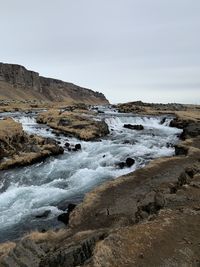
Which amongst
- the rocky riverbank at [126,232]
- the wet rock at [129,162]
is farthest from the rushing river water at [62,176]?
the rocky riverbank at [126,232]

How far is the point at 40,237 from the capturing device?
59.7 ft

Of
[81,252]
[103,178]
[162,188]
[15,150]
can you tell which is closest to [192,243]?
[81,252]

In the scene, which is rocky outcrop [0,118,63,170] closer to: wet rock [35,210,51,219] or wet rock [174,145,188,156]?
wet rock [174,145,188,156]

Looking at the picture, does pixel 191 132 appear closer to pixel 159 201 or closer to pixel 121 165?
pixel 121 165

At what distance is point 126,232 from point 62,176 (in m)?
18.5

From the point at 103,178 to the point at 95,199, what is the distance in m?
8.04

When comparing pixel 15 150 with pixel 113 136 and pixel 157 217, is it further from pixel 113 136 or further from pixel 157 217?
pixel 157 217

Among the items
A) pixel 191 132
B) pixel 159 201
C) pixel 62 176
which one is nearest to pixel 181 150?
pixel 62 176

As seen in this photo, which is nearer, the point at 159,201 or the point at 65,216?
the point at 159,201

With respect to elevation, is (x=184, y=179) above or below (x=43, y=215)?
above

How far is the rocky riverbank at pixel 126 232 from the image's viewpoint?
13086 millimetres

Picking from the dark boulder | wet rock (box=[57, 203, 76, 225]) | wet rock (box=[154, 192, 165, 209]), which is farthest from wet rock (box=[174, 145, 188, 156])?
the dark boulder

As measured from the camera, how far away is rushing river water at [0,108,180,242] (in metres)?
22.8

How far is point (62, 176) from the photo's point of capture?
1277 inches
